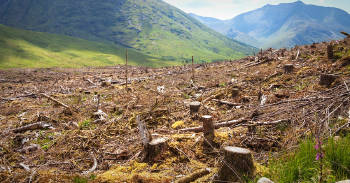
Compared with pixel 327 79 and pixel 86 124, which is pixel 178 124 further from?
pixel 327 79

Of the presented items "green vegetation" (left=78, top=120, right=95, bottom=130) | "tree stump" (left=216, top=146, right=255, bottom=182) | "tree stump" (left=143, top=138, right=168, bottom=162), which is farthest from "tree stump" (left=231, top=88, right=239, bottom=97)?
"green vegetation" (left=78, top=120, right=95, bottom=130)

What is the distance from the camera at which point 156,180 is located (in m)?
4.15

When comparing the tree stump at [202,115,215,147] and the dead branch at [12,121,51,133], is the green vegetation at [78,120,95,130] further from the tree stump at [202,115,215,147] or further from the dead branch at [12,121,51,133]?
the tree stump at [202,115,215,147]

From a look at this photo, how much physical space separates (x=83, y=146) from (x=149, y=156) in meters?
2.70

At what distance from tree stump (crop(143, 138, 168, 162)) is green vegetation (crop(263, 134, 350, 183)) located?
8.44 feet

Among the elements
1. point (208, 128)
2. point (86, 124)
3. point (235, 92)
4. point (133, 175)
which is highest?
point (235, 92)

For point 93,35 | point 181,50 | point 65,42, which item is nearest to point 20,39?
point 65,42

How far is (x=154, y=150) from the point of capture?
5.11 metres

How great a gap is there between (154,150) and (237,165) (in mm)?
2253

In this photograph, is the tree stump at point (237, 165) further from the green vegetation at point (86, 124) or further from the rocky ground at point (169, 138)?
the green vegetation at point (86, 124)

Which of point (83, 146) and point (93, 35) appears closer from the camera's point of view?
point (83, 146)

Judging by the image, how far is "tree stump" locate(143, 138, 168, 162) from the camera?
511 cm

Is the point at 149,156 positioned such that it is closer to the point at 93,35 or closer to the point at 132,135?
the point at 132,135

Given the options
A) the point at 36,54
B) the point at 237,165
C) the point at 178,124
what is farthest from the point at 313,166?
the point at 36,54
